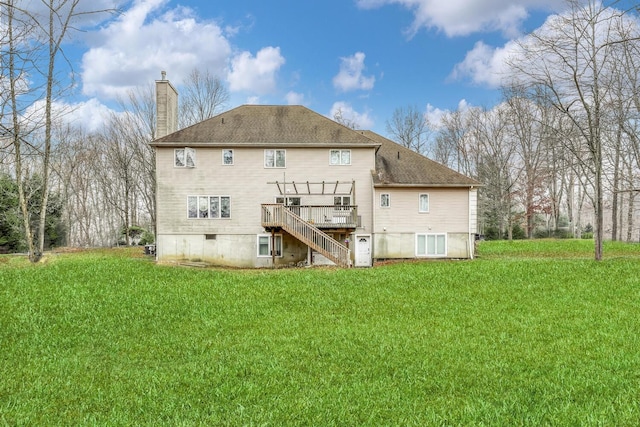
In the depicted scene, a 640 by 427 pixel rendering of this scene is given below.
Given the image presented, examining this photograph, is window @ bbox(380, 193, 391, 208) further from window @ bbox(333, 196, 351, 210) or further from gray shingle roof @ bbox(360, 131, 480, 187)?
window @ bbox(333, 196, 351, 210)

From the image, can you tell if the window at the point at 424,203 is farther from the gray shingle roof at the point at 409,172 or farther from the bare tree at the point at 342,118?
the bare tree at the point at 342,118

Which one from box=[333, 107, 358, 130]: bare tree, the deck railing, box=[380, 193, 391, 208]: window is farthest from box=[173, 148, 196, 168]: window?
box=[333, 107, 358, 130]: bare tree

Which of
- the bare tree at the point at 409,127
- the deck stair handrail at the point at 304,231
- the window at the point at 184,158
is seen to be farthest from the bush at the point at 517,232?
the window at the point at 184,158

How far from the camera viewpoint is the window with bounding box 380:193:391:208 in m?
25.1

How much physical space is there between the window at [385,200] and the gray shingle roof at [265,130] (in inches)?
128

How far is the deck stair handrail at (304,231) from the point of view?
22.1m

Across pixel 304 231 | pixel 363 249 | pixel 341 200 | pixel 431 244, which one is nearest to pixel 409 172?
pixel 431 244

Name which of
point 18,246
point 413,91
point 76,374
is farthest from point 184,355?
point 413,91

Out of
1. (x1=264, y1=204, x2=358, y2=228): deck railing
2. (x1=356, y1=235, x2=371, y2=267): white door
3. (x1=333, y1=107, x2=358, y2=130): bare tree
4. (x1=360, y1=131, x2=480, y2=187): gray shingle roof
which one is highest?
(x1=333, y1=107, x2=358, y2=130): bare tree

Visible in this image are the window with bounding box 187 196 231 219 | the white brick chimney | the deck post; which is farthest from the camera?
the white brick chimney

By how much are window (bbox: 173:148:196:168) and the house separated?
0.06 meters

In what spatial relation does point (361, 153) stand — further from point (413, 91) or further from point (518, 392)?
point (413, 91)

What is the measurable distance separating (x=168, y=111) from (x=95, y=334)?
20091 mm

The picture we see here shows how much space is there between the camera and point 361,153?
24984 millimetres
